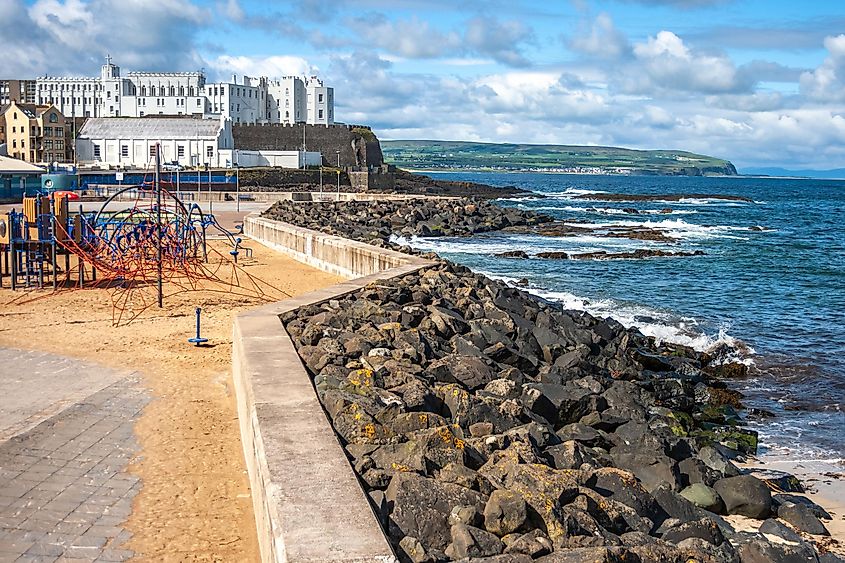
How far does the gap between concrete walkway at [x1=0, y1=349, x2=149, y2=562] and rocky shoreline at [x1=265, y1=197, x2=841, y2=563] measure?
5.23 feet

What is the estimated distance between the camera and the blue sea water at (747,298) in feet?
38.6

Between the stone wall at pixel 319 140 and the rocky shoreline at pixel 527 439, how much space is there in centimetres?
7136

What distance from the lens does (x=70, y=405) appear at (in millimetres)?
8352

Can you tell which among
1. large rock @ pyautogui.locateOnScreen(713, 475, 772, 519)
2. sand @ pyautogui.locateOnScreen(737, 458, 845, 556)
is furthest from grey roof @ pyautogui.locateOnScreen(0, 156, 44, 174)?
large rock @ pyautogui.locateOnScreen(713, 475, 772, 519)

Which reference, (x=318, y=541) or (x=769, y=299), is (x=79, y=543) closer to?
(x=318, y=541)

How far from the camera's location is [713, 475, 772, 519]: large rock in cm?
691

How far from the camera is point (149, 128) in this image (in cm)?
7481


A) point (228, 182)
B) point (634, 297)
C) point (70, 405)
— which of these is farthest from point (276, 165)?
point (70, 405)

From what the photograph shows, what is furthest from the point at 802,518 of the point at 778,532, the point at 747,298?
the point at 747,298

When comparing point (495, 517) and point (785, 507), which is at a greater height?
point (495, 517)

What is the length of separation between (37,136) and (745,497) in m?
78.6

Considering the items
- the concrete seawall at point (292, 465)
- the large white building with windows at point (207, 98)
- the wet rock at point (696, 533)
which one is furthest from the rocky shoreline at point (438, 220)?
the large white building with windows at point (207, 98)

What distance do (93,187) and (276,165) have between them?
91.7ft

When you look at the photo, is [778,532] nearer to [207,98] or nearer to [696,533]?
[696,533]
